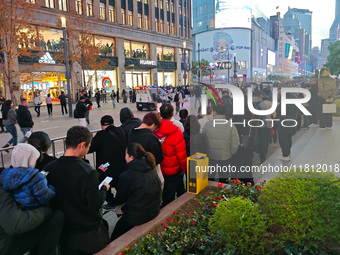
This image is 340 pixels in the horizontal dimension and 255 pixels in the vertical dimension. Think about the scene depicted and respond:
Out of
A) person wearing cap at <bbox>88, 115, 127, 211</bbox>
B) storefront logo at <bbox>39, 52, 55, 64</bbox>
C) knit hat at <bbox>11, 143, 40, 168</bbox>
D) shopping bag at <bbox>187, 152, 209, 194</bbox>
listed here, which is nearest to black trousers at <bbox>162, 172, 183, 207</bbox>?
shopping bag at <bbox>187, 152, 209, 194</bbox>

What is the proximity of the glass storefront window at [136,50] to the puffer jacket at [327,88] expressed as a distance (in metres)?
40.1

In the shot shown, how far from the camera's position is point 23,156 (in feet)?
10.3

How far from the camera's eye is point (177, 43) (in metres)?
57.0

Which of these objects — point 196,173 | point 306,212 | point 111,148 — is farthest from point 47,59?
point 306,212

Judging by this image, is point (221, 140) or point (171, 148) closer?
point (171, 148)

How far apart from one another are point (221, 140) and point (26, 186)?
11.4 feet

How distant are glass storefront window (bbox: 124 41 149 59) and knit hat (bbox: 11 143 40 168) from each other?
4425cm

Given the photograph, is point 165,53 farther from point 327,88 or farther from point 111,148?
point 111,148

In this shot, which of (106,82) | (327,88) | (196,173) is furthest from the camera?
(106,82)

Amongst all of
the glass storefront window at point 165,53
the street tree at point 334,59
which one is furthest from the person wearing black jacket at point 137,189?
the glass storefront window at point 165,53

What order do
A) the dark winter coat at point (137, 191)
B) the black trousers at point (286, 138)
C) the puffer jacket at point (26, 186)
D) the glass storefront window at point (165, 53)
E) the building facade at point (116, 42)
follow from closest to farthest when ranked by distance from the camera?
the puffer jacket at point (26, 186), the dark winter coat at point (137, 191), the black trousers at point (286, 138), the building facade at point (116, 42), the glass storefront window at point (165, 53)

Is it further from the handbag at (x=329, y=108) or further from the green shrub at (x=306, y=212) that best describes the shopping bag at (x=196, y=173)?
the handbag at (x=329, y=108)

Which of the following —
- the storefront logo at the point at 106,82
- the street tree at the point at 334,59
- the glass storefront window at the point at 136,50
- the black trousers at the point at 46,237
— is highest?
the glass storefront window at the point at 136,50

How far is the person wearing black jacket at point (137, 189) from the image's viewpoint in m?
3.77
